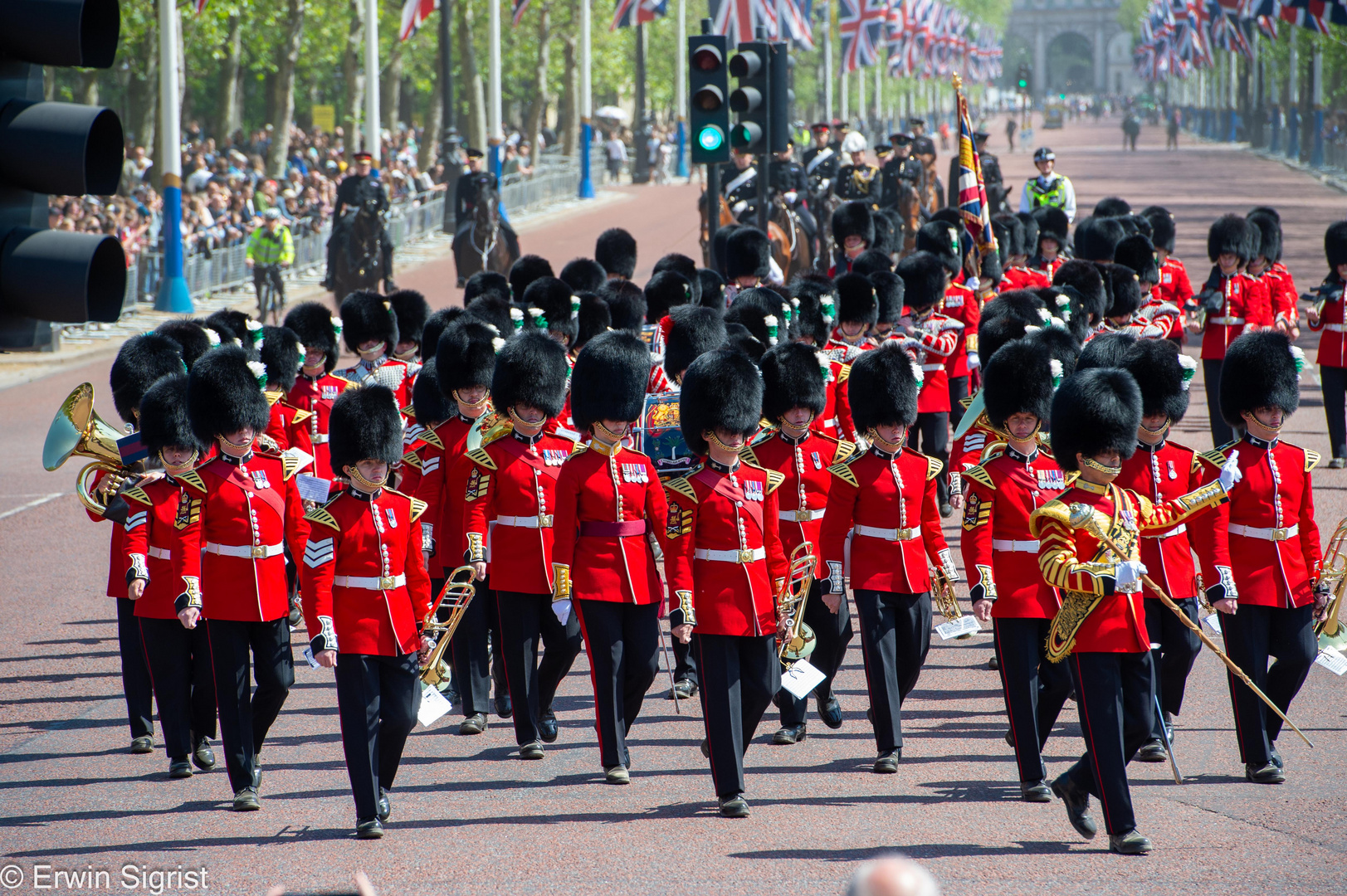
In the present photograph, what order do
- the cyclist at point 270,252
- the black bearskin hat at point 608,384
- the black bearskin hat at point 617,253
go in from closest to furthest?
the black bearskin hat at point 608,384
the black bearskin hat at point 617,253
the cyclist at point 270,252

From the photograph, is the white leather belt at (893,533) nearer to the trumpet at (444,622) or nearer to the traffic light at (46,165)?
the trumpet at (444,622)

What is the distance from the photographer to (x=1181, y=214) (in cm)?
3206

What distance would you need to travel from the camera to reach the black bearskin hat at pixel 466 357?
7379 mm

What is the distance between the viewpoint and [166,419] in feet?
21.0

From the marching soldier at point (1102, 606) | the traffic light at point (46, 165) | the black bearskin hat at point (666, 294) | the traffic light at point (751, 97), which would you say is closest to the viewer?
the traffic light at point (46, 165)

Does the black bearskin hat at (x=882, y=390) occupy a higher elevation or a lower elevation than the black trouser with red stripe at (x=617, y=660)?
higher

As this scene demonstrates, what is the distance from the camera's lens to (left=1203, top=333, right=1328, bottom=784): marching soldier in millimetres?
6113

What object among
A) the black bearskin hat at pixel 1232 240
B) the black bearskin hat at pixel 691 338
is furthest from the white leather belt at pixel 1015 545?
the black bearskin hat at pixel 1232 240

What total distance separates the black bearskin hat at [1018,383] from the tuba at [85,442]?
3.19 m

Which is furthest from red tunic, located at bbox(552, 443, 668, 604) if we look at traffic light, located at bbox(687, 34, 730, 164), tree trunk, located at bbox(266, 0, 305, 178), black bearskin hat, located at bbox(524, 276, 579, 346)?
tree trunk, located at bbox(266, 0, 305, 178)

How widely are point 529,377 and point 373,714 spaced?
1.61 meters

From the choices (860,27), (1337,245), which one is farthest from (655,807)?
(860,27)

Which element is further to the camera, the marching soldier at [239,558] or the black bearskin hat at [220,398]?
the black bearskin hat at [220,398]

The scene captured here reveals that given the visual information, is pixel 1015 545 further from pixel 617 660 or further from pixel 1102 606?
pixel 617 660
